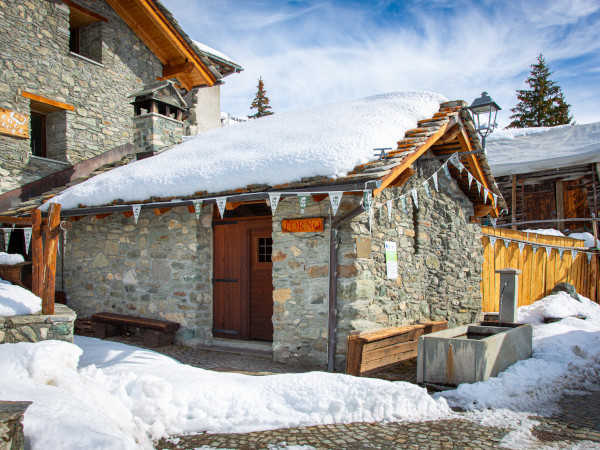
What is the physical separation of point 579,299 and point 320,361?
8.19m

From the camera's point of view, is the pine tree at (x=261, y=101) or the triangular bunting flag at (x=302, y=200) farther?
the pine tree at (x=261, y=101)

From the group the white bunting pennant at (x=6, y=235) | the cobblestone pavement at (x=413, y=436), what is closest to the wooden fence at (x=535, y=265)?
the cobblestone pavement at (x=413, y=436)

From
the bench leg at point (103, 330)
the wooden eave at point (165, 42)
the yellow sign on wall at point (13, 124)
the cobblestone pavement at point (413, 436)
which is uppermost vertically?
the wooden eave at point (165, 42)

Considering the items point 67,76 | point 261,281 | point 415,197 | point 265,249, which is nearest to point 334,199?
point 415,197

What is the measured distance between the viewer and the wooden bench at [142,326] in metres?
7.55

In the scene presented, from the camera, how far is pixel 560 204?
52.5 ft

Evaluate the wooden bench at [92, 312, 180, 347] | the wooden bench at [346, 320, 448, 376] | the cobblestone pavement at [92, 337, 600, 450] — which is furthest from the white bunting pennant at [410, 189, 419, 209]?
the wooden bench at [92, 312, 180, 347]

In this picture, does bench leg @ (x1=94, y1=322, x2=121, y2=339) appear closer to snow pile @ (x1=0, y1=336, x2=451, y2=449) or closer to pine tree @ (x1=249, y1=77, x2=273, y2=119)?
snow pile @ (x1=0, y1=336, x2=451, y2=449)

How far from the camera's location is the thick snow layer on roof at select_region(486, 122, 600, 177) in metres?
15.5

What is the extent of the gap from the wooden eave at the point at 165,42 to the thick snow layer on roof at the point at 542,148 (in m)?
10.3

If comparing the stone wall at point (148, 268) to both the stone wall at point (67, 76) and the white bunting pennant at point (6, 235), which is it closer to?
the white bunting pennant at point (6, 235)

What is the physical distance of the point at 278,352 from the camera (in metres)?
6.63

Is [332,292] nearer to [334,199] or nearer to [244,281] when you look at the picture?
[334,199]

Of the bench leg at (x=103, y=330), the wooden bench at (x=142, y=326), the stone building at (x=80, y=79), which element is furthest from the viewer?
the stone building at (x=80, y=79)
